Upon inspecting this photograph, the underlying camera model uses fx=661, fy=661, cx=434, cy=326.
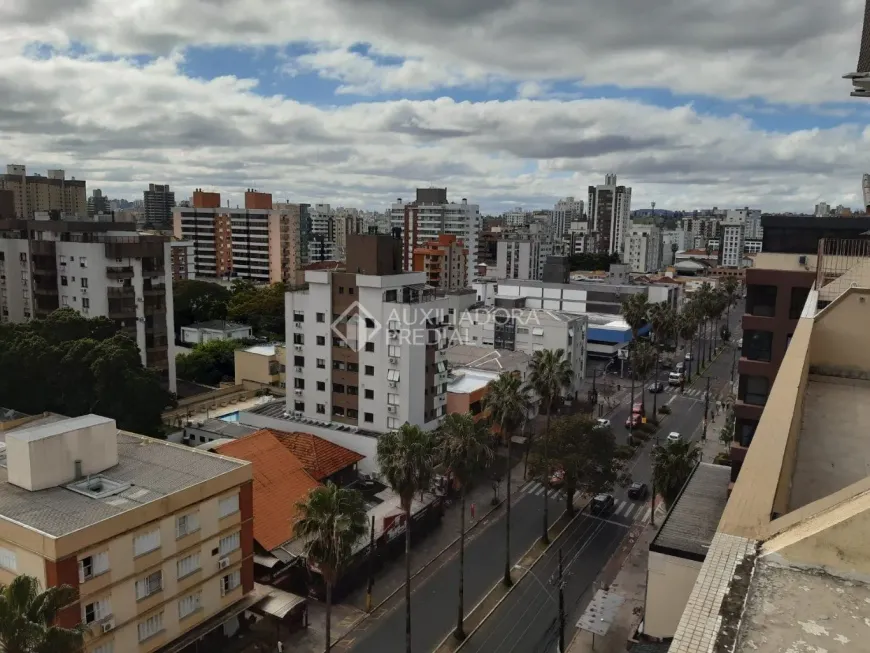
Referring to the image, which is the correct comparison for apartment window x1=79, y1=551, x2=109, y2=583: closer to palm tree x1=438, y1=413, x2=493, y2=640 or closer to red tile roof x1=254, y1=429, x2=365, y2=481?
palm tree x1=438, y1=413, x2=493, y2=640

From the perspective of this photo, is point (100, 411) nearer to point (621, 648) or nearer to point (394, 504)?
point (394, 504)

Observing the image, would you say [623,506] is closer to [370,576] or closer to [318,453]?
A: [370,576]

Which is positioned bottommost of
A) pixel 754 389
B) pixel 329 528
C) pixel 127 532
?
pixel 127 532

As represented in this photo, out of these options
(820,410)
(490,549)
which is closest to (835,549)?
(820,410)

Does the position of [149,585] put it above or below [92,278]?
below

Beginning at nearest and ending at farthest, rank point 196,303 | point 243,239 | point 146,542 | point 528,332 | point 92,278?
1. point 146,542
2. point 92,278
3. point 528,332
4. point 196,303
5. point 243,239

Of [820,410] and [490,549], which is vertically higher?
[820,410]

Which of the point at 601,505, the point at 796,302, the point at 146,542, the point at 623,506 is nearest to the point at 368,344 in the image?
the point at 601,505

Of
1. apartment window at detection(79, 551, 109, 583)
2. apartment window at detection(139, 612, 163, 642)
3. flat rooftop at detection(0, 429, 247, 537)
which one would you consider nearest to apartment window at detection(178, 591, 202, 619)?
apartment window at detection(139, 612, 163, 642)
